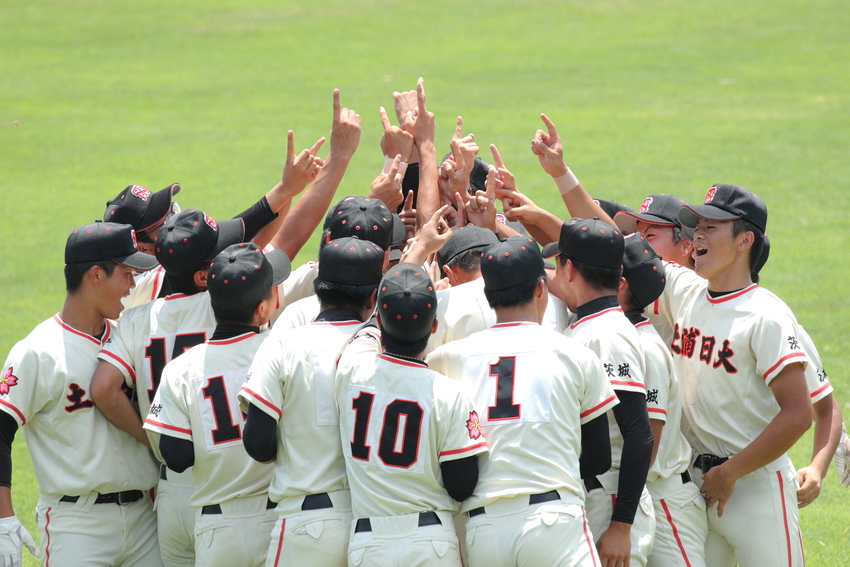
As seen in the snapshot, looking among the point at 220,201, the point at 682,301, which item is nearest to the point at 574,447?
the point at 682,301

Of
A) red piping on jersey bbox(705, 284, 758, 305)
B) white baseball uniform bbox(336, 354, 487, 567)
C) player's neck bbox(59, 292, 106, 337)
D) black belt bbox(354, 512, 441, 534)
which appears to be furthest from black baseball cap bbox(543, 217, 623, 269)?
player's neck bbox(59, 292, 106, 337)

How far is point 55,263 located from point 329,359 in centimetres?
1163

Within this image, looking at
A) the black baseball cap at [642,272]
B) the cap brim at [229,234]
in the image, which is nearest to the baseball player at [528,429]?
the black baseball cap at [642,272]

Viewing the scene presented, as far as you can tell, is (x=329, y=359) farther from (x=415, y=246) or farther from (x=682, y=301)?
(x=682, y=301)

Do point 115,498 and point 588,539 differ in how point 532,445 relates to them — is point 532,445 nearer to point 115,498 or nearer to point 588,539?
point 588,539

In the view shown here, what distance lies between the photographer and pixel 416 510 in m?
3.40

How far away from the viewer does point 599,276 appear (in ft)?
12.7

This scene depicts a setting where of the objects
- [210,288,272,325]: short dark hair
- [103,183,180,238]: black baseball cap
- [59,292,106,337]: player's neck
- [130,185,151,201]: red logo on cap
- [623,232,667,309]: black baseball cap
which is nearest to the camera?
[210,288,272,325]: short dark hair

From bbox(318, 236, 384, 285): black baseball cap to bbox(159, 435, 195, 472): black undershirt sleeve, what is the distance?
89 cm

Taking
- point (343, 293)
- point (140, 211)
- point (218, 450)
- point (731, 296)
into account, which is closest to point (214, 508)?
point (218, 450)

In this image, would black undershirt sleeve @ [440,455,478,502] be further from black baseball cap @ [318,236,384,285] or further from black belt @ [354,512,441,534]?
black baseball cap @ [318,236,384,285]

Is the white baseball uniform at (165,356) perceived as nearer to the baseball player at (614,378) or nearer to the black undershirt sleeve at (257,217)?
the black undershirt sleeve at (257,217)

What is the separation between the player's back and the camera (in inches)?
135

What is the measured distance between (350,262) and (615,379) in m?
1.18
